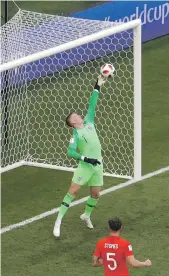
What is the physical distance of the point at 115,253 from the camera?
1090 centimetres

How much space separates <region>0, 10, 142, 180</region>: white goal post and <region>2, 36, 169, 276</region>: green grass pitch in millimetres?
406

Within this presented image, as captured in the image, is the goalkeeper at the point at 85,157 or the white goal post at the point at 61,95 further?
the white goal post at the point at 61,95

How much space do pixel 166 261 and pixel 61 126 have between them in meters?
5.67

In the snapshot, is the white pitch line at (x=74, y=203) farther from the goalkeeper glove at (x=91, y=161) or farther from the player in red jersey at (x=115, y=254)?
the player in red jersey at (x=115, y=254)

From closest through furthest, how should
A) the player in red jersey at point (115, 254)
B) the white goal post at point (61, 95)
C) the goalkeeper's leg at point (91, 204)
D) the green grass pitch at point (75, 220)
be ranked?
the player in red jersey at point (115, 254), the green grass pitch at point (75, 220), the goalkeeper's leg at point (91, 204), the white goal post at point (61, 95)

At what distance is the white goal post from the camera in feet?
52.8

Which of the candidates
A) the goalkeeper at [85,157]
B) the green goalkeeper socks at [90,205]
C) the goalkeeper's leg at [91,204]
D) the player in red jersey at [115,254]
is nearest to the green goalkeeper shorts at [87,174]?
the goalkeeper at [85,157]

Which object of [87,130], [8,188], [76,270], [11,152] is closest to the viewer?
[76,270]

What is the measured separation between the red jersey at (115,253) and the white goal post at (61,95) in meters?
4.27

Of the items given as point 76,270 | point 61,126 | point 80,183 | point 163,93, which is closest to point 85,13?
point 163,93

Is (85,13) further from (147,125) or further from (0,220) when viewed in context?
(0,220)

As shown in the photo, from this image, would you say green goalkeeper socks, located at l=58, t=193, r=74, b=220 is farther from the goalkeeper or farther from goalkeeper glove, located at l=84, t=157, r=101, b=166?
goalkeeper glove, located at l=84, t=157, r=101, b=166

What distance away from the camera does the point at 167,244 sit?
44.4ft

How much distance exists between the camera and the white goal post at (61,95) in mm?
16086
